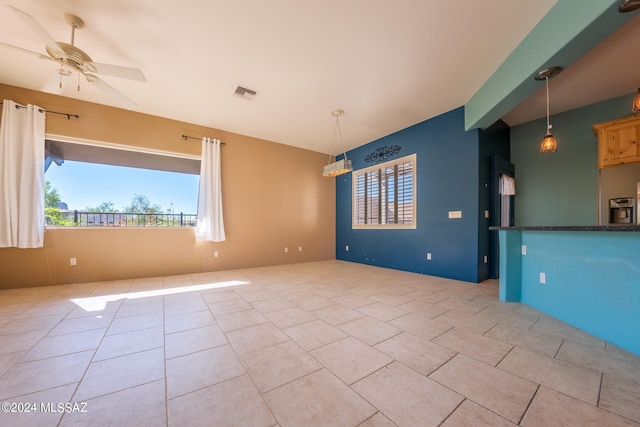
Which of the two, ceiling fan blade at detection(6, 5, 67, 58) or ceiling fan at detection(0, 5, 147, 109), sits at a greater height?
ceiling fan at detection(0, 5, 147, 109)

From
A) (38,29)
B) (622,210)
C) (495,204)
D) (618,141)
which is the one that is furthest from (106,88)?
(622,210)

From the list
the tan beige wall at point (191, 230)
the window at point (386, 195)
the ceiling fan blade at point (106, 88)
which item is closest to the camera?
the ceiling fan blade at point (106, 88)

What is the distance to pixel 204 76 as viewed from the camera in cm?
313

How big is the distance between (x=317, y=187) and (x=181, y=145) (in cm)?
→ 336

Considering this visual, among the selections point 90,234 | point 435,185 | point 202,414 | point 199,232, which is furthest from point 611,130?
point 90,234

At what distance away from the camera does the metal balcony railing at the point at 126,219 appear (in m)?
3.85

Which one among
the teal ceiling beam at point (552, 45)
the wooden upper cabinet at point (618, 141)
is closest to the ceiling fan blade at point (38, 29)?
the teal ceiling beam at point (552, 45)

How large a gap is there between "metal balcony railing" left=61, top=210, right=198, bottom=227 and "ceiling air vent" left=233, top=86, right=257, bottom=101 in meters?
2.60

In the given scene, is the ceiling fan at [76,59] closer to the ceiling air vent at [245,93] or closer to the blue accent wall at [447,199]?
the ceiling air vent at [245,93]

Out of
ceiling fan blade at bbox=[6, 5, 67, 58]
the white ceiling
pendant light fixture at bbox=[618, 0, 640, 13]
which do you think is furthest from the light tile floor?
the white ceiling

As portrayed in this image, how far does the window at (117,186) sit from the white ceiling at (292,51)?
2.90 feet

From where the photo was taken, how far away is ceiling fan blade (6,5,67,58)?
1726 millimetres

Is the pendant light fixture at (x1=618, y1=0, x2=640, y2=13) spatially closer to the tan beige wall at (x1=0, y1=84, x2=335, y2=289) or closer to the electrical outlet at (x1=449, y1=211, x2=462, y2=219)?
the electrical outlet at (x1=449, y1=211, x2=462, y2=219)

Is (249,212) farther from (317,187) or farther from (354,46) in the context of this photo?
(354,46)
